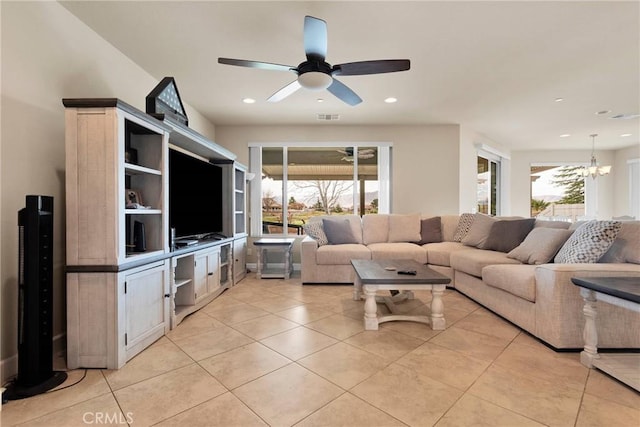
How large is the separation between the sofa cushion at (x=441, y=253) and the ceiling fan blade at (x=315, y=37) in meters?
2.91

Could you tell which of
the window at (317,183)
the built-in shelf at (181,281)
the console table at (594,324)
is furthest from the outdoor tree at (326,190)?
the console table at (594,324)

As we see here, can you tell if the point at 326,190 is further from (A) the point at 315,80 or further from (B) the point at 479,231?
(A) the point at 315,80

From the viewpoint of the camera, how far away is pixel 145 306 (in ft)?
7.02

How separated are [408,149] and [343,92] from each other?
9.17ft

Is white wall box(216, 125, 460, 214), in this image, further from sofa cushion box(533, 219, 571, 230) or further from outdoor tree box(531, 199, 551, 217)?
outdoor tree box(531, 199, 551, 217)

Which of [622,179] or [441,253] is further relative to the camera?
[622,179]

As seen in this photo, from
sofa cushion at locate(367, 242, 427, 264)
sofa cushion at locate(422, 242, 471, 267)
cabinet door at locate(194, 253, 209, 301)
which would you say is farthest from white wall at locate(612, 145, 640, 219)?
cabinet door at locate(194, 253, 209, 301)

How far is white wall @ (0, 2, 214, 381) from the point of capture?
1741mm

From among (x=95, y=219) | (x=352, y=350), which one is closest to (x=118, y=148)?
(x=95, y=219)

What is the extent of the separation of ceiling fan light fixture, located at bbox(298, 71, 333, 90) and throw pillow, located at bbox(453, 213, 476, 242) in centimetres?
323

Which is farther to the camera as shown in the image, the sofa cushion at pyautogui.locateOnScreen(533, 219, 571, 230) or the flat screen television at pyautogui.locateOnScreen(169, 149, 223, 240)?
the sofa cushion at pyautogui.locateOnScreen(533, 219, 571, 230)

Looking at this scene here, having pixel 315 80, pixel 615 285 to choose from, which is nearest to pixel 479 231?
pixel 615 285

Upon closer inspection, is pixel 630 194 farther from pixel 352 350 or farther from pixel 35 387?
pixel 35 387

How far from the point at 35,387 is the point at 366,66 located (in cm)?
295
